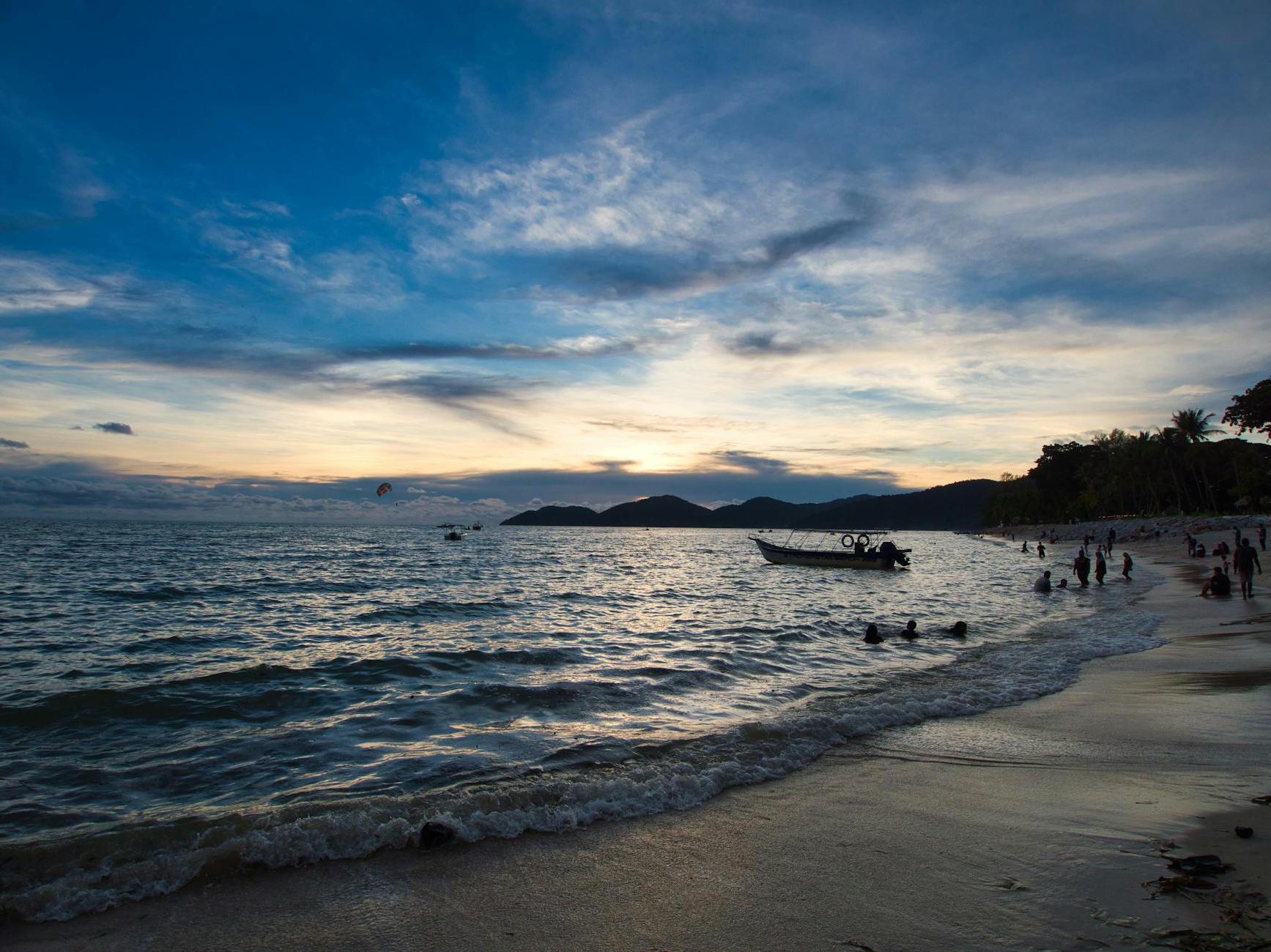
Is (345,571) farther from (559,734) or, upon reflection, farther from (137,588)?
(559,734)

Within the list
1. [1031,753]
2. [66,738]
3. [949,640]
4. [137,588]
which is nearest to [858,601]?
[949,640]

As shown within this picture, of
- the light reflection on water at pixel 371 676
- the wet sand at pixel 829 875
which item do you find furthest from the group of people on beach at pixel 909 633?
the wet sand at pixel 829 875

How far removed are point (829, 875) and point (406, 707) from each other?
8355 millimetres

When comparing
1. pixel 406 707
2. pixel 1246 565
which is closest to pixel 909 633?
pixel 1246 565

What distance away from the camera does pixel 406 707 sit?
469 inches

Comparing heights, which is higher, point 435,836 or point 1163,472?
point 1163,472

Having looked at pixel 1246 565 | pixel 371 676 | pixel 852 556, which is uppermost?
pixel 1246 565

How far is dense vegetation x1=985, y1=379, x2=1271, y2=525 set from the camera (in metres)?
78.8

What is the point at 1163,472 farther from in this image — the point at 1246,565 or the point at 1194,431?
the point at 1246,565

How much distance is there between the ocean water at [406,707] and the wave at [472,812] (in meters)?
0.03

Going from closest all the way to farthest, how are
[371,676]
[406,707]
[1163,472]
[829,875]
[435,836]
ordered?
[829,875]
[435,836]
[406,707]
[371,676]
[1163,472]

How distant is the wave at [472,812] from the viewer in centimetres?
584

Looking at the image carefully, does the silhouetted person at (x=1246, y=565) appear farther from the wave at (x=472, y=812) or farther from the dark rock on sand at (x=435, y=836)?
the dark rock on sand at (x=435, y=836)

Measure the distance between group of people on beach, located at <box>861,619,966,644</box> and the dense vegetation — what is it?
53.0 meters
